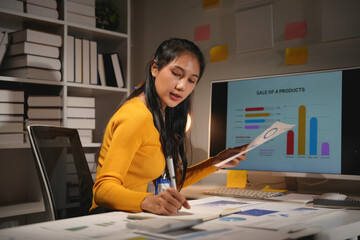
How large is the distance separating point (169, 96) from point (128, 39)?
133 centimetres

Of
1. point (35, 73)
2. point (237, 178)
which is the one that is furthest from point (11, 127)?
point (237, 178)

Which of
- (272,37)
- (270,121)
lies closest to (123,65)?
(272,37)

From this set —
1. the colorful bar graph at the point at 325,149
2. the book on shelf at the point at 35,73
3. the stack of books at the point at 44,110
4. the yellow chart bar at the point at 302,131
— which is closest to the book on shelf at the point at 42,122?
the stack of books at the point at 44,110

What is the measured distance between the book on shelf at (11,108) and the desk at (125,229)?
4.36 ft

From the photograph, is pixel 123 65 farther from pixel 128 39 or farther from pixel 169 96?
pixel 169 96

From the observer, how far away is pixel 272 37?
89.7 inches

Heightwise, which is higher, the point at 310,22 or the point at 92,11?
the point at 92,11

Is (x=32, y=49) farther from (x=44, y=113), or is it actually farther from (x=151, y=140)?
(x=151, y=140)

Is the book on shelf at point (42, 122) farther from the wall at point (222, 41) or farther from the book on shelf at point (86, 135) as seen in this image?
the wall at point (222, 41)

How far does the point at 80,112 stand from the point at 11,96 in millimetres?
452

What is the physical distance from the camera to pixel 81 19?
2.60 m

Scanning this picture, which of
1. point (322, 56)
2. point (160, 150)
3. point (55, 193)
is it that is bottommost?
A: point (55, 193)

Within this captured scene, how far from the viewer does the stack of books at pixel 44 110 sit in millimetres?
2365

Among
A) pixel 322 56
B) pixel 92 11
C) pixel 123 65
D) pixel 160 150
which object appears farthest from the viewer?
pixel 123 65
